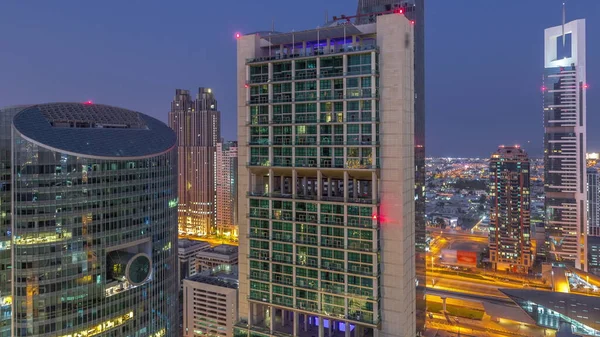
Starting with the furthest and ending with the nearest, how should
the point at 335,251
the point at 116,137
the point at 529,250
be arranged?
the point at 529,250 → the point at 116,137 → the point at 335,251

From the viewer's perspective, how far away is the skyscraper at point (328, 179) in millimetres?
28000

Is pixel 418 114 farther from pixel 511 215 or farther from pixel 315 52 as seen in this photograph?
pixel 511 215

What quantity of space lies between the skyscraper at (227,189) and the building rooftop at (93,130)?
89854 millimetres

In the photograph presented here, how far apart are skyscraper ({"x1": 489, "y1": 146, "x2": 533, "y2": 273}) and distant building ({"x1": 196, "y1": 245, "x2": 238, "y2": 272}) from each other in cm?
6626

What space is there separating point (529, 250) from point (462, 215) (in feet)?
205

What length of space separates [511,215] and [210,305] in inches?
3003

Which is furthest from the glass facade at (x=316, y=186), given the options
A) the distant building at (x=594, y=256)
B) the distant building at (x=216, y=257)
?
the distant building at (x=594, y=256)

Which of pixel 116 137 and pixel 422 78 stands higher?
pixel 422 78

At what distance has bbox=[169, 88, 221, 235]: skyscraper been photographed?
503 feet

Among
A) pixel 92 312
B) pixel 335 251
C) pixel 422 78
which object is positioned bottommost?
pixel 92 312

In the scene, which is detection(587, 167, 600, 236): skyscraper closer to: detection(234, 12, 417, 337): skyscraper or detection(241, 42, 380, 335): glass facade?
detection(234, 12, 417, 337): skyscraper

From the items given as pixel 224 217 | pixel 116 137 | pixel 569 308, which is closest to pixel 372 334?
pixel 116 137

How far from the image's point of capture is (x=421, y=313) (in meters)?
55.1

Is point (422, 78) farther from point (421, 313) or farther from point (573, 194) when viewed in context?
point (573, 194)
